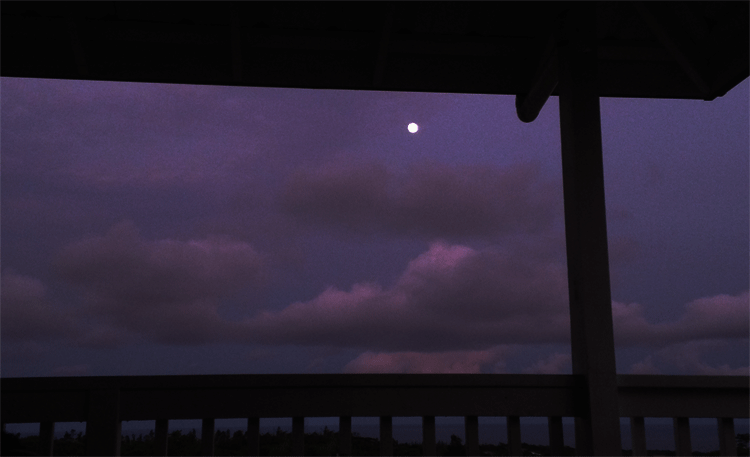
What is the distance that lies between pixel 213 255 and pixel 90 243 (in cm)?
124

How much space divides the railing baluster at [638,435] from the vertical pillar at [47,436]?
2.00 meters

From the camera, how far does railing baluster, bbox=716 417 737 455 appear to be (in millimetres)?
2057

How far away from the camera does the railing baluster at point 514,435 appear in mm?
1904

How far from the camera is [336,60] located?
8.30ft

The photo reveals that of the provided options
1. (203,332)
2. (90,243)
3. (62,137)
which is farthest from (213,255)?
(62,137)

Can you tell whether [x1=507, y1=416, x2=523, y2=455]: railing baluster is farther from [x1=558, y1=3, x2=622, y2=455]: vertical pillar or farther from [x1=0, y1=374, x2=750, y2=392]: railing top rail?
[x1=558, y1=3, x2=622, y2=455]: vertical pillar

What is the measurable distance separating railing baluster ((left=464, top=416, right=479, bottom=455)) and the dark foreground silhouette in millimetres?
86

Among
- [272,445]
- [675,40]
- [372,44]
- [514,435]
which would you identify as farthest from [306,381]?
[675,40]

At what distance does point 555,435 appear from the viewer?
77.3 inches

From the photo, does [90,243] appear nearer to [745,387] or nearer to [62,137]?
[62,137]

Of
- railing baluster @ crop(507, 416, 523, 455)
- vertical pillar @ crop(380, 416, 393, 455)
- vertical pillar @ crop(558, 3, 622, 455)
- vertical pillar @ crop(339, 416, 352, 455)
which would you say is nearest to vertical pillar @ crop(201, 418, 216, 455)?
vertical pillar @ crop(339, 416, 352, 455)

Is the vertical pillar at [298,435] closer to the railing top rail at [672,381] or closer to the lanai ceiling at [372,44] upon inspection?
the railing top rail at [672,381]

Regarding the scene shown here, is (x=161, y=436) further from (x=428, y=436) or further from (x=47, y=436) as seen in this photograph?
(x=428, y=436)

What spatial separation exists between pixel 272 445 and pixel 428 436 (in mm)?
575
